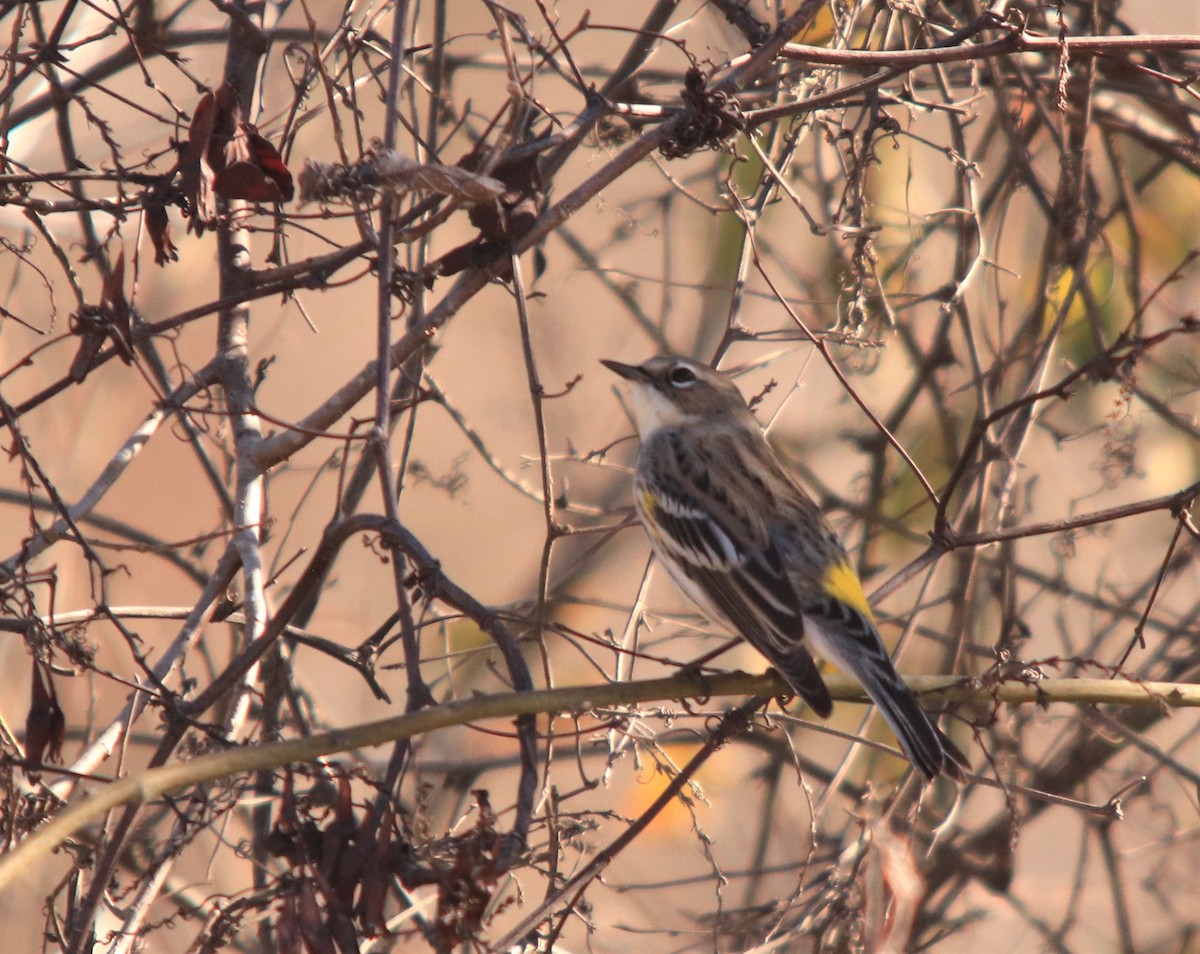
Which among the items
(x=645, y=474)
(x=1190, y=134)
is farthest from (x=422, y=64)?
(x=1190, y=134)

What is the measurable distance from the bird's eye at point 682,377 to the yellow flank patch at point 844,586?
89 centimetres

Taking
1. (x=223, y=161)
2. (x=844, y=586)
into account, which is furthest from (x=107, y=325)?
(x=844, y=586)

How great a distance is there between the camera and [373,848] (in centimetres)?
217

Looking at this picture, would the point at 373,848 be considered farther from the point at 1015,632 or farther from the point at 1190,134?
the point at 1190,134

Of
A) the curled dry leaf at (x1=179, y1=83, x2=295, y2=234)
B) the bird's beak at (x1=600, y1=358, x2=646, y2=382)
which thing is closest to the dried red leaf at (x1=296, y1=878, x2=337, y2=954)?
the curled dry leaf at (x1=179, y1=83, x2=295, y2=234)

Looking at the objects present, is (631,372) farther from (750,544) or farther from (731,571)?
(731,571)

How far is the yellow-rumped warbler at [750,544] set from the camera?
350cm

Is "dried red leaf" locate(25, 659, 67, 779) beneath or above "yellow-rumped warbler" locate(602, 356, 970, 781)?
beneath

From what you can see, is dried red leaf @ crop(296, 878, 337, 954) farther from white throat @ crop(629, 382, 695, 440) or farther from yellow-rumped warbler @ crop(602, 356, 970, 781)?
white throat @ crop(629, 382, 695, 440)

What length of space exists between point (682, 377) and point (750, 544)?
766 millimetres

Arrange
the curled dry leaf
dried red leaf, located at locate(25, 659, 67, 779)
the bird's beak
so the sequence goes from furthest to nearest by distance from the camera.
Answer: the bird's beak < the curled dry leaf < dried red leaf, located at locate(25, 659, 67, 779)

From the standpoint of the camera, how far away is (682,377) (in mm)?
4754

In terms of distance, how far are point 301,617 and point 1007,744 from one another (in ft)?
8.87

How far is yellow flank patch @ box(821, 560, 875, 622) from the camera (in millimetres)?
4211
